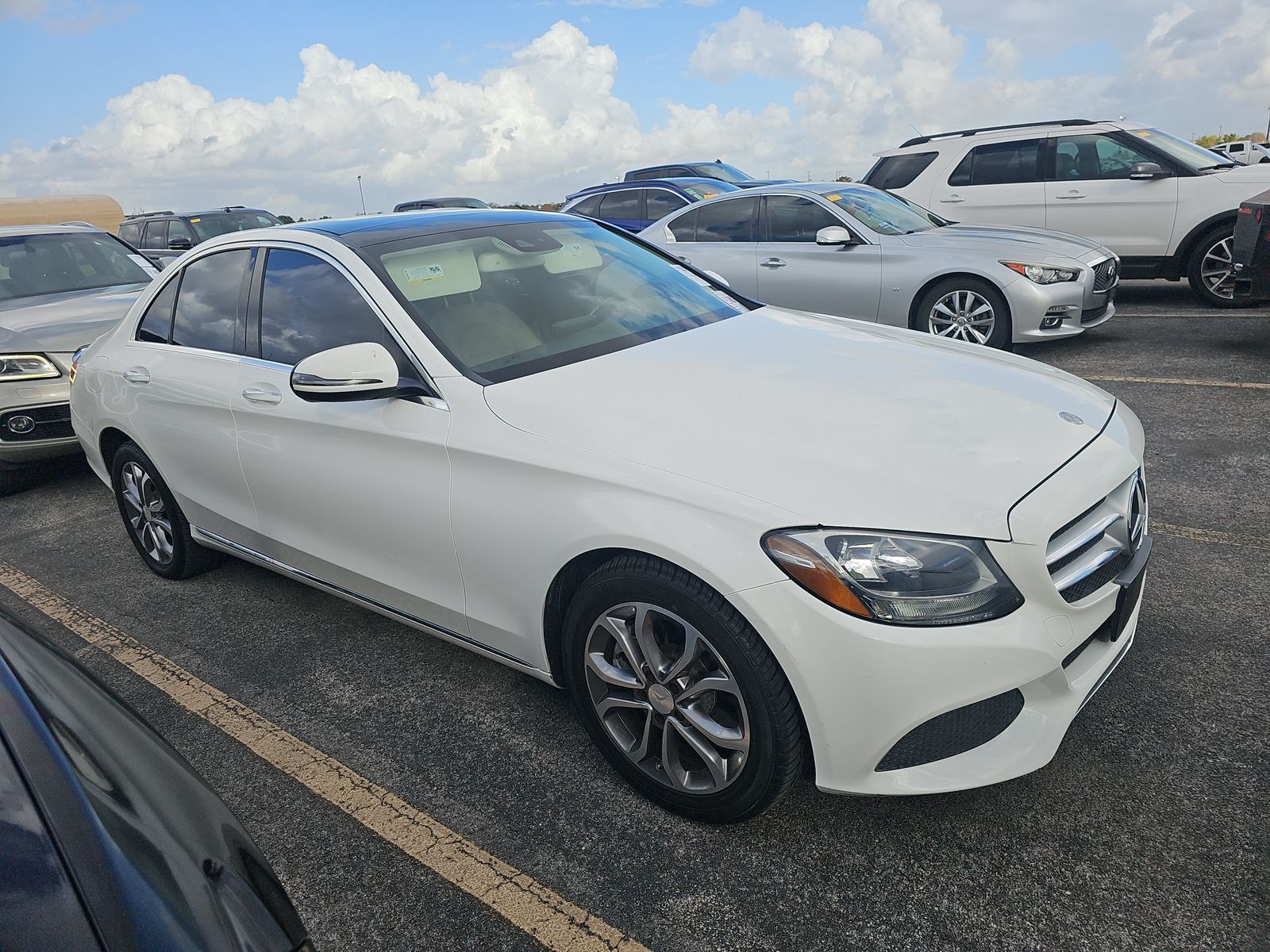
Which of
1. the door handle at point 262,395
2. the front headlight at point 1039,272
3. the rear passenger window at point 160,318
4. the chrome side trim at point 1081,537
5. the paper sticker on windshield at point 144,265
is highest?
the paper sticker on windshield at point 144,265

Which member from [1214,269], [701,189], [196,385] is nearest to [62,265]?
[196,385]

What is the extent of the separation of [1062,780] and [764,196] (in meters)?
6.78

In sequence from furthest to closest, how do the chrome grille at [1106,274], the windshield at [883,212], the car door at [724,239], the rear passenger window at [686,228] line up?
the rear passenger window at [686,228] < the car door at [724,239] < the windshield at [883,212] < the chrome grille at [1106,274]

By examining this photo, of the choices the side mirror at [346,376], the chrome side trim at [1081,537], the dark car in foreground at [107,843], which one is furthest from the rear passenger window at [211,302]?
the chrome side trim at [1081,537]

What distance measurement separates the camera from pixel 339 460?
10.0 ft

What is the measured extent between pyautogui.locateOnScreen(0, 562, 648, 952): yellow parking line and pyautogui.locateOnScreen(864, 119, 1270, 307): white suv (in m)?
8.48

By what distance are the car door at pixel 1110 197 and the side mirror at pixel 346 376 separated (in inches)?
339

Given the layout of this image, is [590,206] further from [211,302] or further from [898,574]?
[898,574]

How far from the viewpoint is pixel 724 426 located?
2.40 m

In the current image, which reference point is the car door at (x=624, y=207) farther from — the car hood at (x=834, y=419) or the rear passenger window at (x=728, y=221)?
the car hood at (x=834, y=419)

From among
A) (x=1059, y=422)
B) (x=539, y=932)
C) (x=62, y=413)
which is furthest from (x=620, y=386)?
(x=62, y=413)

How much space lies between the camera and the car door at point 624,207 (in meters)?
12.6

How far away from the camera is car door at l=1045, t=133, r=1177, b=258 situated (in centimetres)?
879

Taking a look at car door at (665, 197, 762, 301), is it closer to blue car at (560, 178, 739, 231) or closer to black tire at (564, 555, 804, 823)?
blue car at (560, 178, 739, 231)
